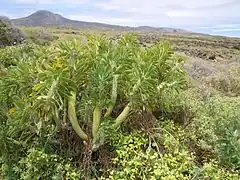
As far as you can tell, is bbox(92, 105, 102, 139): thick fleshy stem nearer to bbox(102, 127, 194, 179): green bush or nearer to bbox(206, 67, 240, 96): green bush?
bbox(102, 127, 194, 179): green bush

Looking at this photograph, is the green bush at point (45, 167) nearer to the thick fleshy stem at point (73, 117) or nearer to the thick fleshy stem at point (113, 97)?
the thick fleshy stem at point (73, 117)

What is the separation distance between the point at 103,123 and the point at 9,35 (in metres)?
15.2

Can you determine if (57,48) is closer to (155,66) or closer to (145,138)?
(155,66)

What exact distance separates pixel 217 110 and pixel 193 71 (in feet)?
27.6

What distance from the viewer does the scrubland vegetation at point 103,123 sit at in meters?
3.64

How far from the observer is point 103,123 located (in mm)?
3723

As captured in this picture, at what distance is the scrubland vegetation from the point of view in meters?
3.64

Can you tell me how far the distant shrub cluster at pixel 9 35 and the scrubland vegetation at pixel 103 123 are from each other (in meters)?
13.4

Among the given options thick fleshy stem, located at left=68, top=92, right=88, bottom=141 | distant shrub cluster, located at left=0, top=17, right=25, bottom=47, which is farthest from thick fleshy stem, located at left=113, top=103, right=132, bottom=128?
distant shrub cluster, located at left=0, top=17, right=25, bottom=47

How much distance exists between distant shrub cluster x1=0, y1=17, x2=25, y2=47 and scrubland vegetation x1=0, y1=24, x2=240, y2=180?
43.8 feet

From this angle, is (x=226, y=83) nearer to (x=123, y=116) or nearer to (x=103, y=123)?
(x=123, y=116)

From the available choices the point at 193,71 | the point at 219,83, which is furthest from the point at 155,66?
the point at 193,71

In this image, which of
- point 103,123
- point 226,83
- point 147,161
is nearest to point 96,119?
point 103,123

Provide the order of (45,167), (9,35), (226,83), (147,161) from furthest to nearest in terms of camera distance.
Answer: (9,35) → (226,83) → (45,167) → (147,161)
